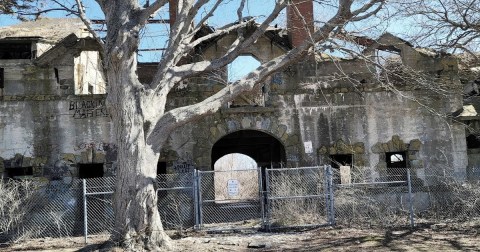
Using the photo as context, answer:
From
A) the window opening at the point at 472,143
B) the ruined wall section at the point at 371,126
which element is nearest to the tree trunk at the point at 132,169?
the ruined wall section at the point at 371,126

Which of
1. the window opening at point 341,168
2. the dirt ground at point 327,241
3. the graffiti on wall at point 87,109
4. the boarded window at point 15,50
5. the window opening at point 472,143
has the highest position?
the boarded window at point 15,50

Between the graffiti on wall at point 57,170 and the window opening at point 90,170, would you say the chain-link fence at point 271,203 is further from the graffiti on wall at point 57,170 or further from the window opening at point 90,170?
the window opening at point 90,170

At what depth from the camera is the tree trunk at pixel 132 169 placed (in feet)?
34.2

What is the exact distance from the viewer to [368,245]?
10.9m

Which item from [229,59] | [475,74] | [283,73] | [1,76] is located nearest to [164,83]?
[229,59]

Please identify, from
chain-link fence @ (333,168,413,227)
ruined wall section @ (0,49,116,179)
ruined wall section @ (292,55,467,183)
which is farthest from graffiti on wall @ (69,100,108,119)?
chain-link fence @ (333,168,413,227)

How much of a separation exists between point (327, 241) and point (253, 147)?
48.4 feet

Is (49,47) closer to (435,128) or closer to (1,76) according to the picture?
(1,76)

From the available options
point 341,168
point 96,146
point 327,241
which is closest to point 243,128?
point 341,168

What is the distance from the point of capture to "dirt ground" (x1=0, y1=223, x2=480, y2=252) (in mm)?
10727

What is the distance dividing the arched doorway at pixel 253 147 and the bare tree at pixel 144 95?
33.8 feet

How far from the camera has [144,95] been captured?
Answer: 1109cm

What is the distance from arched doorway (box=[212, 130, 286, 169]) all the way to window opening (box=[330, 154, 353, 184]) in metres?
4.85

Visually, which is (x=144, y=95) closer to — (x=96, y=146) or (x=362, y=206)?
(x=96, y=146)
